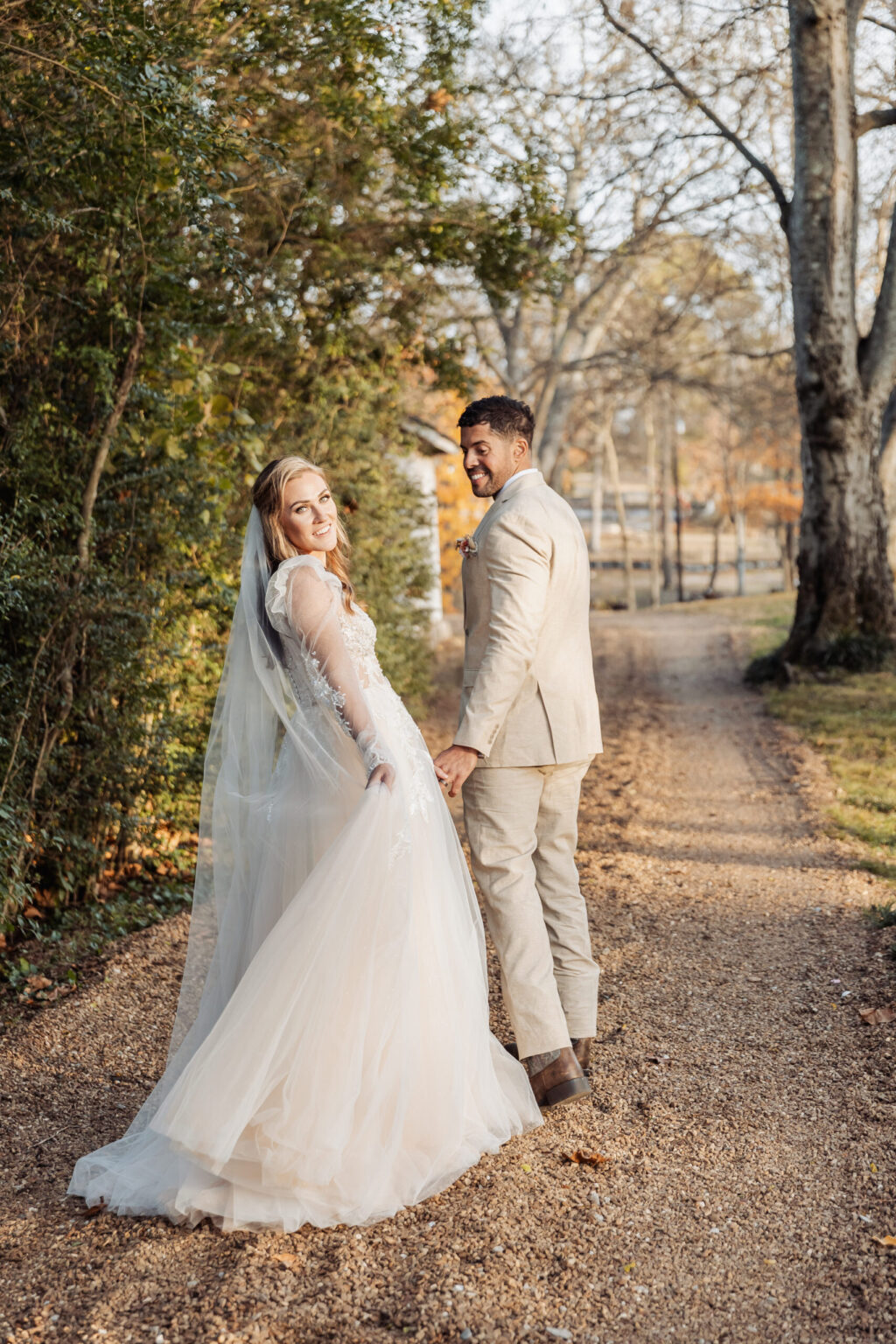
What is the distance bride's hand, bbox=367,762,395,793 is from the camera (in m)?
3.47

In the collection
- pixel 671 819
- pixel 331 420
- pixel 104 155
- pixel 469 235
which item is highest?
pixel 469 235

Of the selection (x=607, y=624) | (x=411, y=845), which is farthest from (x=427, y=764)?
(x=607, y=624)

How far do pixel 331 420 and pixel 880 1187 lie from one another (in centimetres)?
823

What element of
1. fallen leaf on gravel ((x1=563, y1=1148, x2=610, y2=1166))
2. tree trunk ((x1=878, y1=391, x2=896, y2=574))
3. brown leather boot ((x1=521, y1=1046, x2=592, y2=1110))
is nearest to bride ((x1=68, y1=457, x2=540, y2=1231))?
brown leather boot ((x1=521, y1=1046, x2=592, y2=1110))

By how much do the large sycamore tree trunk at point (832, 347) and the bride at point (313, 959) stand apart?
32.8ft

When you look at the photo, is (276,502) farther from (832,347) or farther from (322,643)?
(832,347)

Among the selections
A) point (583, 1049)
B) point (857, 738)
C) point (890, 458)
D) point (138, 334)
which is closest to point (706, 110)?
point (890, 458)

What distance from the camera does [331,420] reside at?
1021 centimetres

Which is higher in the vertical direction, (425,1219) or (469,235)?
(469,235)

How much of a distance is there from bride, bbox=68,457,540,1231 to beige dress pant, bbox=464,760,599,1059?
0.14 metres

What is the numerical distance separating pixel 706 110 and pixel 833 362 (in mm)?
3426

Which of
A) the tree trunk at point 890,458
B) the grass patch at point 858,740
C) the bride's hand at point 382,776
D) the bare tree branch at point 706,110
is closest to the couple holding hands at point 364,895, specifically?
the bride's hand at point 382,776

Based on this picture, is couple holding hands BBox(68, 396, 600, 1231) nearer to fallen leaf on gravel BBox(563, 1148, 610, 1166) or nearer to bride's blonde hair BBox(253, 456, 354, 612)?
bride's blonde hair BBox(253, 456, 354, 612)

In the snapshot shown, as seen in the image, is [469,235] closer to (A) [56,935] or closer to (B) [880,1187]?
(A) [56,935]
